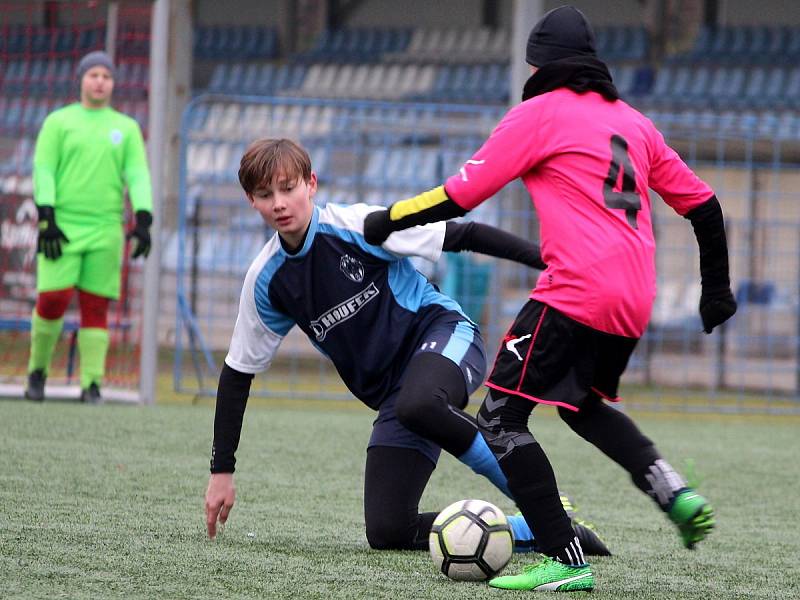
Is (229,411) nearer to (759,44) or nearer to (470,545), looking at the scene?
(470,545)

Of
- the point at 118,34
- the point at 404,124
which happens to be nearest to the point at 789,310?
the point at 404,124

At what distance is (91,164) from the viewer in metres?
7.39

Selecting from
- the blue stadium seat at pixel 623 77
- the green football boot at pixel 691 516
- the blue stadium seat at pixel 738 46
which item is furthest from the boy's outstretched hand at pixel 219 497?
the blue stadium seat at pixel 738 46

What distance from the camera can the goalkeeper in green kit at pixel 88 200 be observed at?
7.29 m

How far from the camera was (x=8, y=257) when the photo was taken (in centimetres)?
959

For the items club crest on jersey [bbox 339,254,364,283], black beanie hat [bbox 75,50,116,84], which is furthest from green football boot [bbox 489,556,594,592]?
black beanie hat [bbox 75,50,116,84]

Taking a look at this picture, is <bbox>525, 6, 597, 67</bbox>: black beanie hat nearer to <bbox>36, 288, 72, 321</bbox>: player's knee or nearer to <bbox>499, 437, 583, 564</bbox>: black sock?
<bbox>499, 437, 583, 564</bbox>: black sock

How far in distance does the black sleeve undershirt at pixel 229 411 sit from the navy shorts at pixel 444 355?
417 millimetres

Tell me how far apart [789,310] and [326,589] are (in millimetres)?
8037

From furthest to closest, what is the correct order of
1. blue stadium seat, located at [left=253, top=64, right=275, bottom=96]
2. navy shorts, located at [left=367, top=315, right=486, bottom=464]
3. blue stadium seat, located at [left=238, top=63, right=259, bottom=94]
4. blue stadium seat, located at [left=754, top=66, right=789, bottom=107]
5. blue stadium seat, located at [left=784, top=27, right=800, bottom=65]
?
blue stadium seat, located at [left=238, top=63, right=259, bottom=94]
blue stadium seat, located at [left=253, top=64, right=275, bottom=96]
blue stadium seat, located at [left=784, top=27, right=800, bottom=65]
blue stadium seat, located at [left=754, top=66, right=789, bottom=107]
navy shorts, located at [left=367, top=315, right=486, bottom=464]

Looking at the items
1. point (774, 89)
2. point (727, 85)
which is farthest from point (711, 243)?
point (727, 85)

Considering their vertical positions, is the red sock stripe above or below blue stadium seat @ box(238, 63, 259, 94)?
below

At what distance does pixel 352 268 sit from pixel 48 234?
3.97 meters

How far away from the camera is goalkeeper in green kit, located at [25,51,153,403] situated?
7293 millimetres
